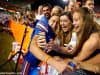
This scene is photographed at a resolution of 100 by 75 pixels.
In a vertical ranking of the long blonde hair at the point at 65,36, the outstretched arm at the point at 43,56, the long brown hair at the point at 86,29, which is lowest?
the outstretched arm at the point at 43,56

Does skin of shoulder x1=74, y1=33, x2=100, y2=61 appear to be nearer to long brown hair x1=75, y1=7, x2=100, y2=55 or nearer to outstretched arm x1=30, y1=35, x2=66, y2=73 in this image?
long brown hair x1=75, y1=7, x2=100, y2=55

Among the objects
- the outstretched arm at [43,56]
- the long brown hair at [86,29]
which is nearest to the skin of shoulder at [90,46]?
the long brown hair at [86,29]

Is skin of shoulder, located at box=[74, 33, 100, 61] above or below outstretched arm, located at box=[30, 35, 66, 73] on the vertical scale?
above

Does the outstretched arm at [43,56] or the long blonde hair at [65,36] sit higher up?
the long blonde hair at [65,36]

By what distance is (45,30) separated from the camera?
7.97 ft

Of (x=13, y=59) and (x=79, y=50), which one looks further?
(x=13, y=59)

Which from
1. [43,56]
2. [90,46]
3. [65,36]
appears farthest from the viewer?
[65,36]

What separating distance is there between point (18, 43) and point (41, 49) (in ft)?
9.78

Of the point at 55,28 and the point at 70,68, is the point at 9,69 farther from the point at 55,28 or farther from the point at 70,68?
the point at 70,68

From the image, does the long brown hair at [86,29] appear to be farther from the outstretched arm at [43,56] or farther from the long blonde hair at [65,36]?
the long blonde hair at [65,36]

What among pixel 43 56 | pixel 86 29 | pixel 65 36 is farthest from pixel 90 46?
pixel 65 36

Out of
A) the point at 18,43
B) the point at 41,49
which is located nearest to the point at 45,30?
the point at 41,49

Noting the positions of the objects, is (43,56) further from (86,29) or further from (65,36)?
(65,36)

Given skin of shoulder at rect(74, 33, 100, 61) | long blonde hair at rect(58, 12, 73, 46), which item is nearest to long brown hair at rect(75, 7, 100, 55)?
skin of shoulder at rect(74, 33, 100, 61)
